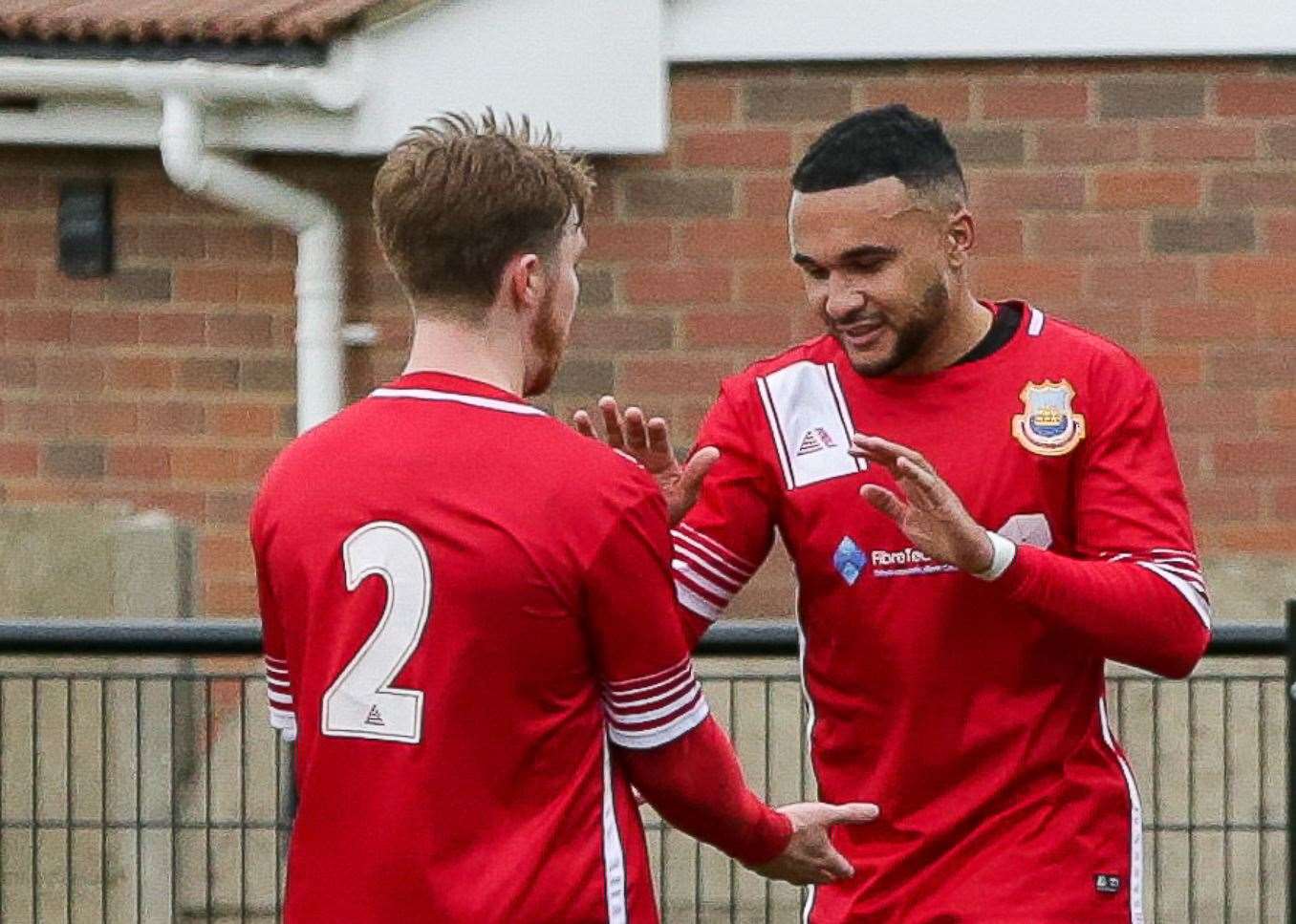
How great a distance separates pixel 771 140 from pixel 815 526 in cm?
336

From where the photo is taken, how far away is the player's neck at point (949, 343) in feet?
13.7

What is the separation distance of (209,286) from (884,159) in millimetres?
3895

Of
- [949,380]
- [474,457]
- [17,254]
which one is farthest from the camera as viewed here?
[17,254]

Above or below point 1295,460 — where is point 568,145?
above

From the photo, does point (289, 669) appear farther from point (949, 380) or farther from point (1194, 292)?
point (1194, 292)

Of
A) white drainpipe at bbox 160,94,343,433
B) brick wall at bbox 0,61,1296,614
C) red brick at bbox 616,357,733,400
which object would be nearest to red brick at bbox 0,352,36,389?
brick wall at bbox 0,61,1296,614

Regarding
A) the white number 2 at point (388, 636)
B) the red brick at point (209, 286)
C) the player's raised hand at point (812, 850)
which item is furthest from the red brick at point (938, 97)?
the white number 2 at point (388, 636)

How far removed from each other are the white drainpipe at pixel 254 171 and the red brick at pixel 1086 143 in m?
1.82

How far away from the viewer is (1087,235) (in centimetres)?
730


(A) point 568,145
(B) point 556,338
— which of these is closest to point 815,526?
(B) point 556,338

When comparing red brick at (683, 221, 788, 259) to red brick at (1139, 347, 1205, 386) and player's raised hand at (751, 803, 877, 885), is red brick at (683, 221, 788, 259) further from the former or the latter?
player's raised hand at (751, 803, 877, 885)

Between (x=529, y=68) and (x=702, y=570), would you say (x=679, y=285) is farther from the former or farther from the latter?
(x=702, y=570)

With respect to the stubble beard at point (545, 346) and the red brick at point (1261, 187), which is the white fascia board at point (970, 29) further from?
the stubble beard at point (545, 346)

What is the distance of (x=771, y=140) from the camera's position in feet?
24.2
